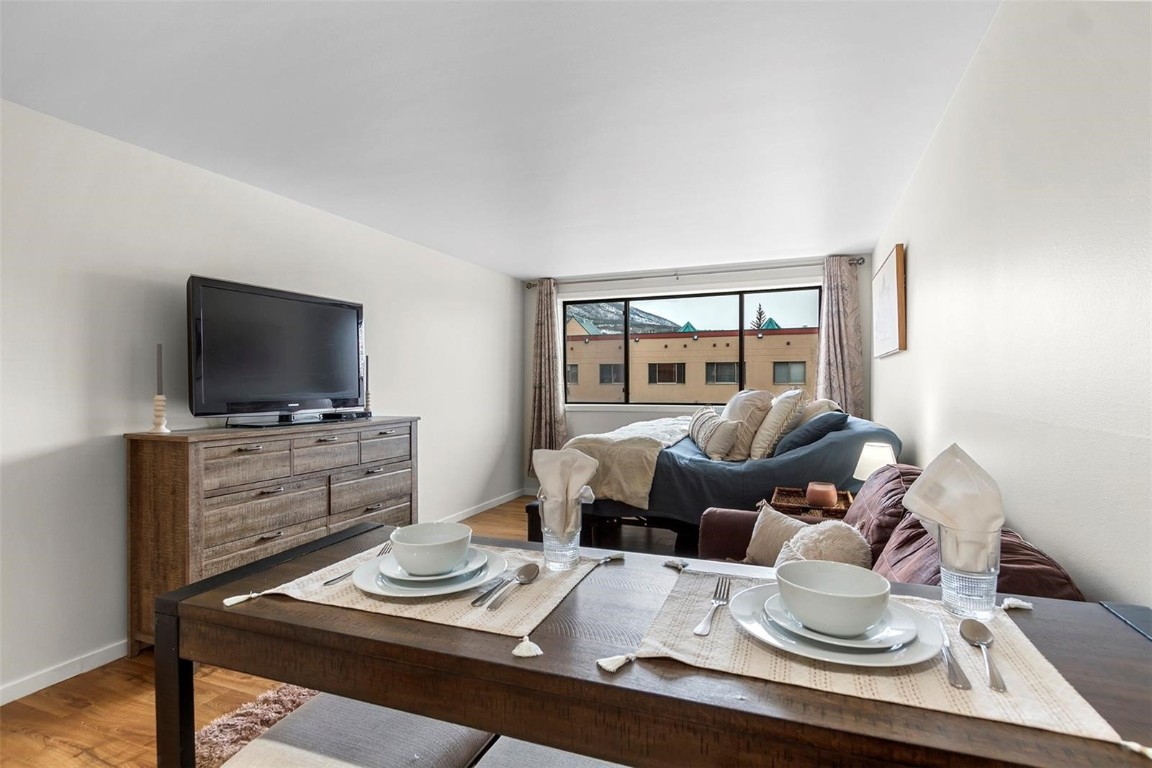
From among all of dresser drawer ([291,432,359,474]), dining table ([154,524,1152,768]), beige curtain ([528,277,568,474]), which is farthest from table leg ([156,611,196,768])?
beige curtain ([528,277,568,474])

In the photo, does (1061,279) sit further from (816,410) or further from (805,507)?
(816,410)

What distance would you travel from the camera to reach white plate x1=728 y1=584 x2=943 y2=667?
72 centimetres

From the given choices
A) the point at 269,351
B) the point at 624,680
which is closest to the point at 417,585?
the point at 624,680

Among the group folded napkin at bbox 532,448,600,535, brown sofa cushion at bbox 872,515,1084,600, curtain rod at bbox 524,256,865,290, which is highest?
curtain rod at bbox 524,256,865,290

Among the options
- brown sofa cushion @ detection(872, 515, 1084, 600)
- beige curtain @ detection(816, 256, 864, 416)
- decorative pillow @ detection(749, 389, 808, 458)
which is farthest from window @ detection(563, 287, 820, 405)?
brown sofa cushion @ detection(872, 515, 1084, 600)

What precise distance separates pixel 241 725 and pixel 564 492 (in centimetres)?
174

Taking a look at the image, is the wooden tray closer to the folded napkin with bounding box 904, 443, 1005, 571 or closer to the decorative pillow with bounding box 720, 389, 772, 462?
the decorative pillow with bounding box 720, 389, 772, 462

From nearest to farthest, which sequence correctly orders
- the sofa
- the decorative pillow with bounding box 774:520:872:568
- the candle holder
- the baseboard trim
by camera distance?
1. the sofa
2. the decorative pillow with bounding box 774:520:872:568
3. the baseboard trim
4. the candle holder

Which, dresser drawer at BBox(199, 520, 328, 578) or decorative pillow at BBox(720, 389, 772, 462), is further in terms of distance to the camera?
decorative pillow at BBox(720, 389, 772, 462)

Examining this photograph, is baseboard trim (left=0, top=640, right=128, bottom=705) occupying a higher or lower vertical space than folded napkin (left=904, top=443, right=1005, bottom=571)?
lower

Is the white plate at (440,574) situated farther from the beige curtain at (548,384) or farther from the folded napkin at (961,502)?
the beige curtain at (548,384)

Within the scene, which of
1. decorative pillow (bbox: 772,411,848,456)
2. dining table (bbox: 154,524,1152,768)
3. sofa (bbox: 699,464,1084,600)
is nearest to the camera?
dining table (bbox: 154,524,1152,768)

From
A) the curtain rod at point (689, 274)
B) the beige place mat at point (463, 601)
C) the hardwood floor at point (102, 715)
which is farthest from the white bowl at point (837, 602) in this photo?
the curtain rod at point (689, 274)

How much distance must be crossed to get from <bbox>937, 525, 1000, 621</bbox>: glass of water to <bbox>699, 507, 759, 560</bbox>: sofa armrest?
134 cm
